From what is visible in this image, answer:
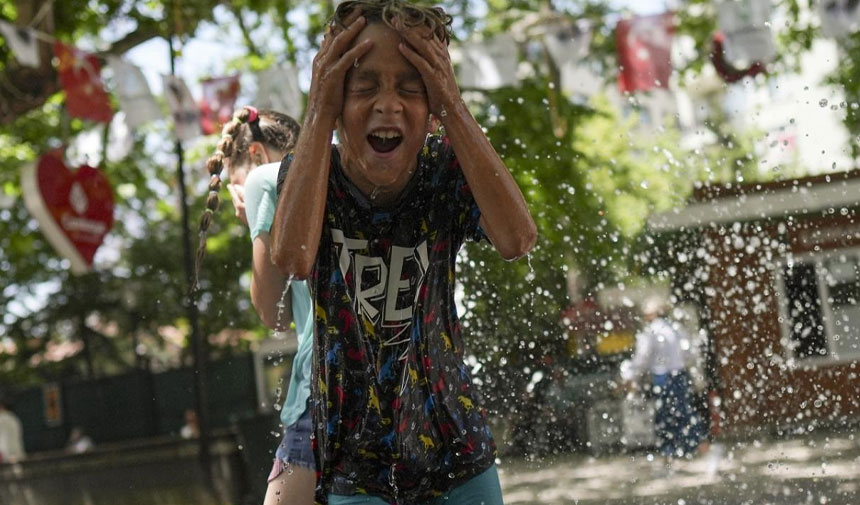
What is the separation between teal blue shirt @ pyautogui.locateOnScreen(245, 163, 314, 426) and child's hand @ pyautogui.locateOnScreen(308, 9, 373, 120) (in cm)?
71

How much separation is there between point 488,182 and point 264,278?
81 centimetres

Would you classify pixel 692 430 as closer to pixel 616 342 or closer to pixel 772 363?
pixel 616 342

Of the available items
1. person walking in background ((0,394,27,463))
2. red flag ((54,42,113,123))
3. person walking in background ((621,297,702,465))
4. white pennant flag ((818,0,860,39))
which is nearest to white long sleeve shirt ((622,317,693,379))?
person walking in background ((621,297,702,465))

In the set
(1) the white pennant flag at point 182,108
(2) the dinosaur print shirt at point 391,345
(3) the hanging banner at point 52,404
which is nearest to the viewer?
(2) the dinosaur print shirt at point 391,345

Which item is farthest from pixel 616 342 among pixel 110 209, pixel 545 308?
pixel 110 209

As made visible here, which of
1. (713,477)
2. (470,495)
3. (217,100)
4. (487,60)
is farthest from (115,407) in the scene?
(470,495)

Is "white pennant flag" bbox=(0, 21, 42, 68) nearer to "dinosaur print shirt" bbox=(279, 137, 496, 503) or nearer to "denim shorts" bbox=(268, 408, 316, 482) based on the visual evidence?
"denim shorts" bbox=(268, 408, 316, 482)

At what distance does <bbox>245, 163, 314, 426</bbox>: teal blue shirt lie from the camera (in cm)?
282

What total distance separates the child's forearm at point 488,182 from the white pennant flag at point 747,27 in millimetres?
9031

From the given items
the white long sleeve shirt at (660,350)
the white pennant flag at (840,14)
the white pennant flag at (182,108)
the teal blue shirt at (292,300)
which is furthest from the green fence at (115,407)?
the teal blue shirt at (292,300)

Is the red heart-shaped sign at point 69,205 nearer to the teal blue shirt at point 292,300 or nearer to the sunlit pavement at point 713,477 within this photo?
the sunlit pavement at point 713,477

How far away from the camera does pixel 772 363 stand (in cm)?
775

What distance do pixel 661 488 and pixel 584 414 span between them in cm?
50

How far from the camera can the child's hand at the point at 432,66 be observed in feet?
6.75
